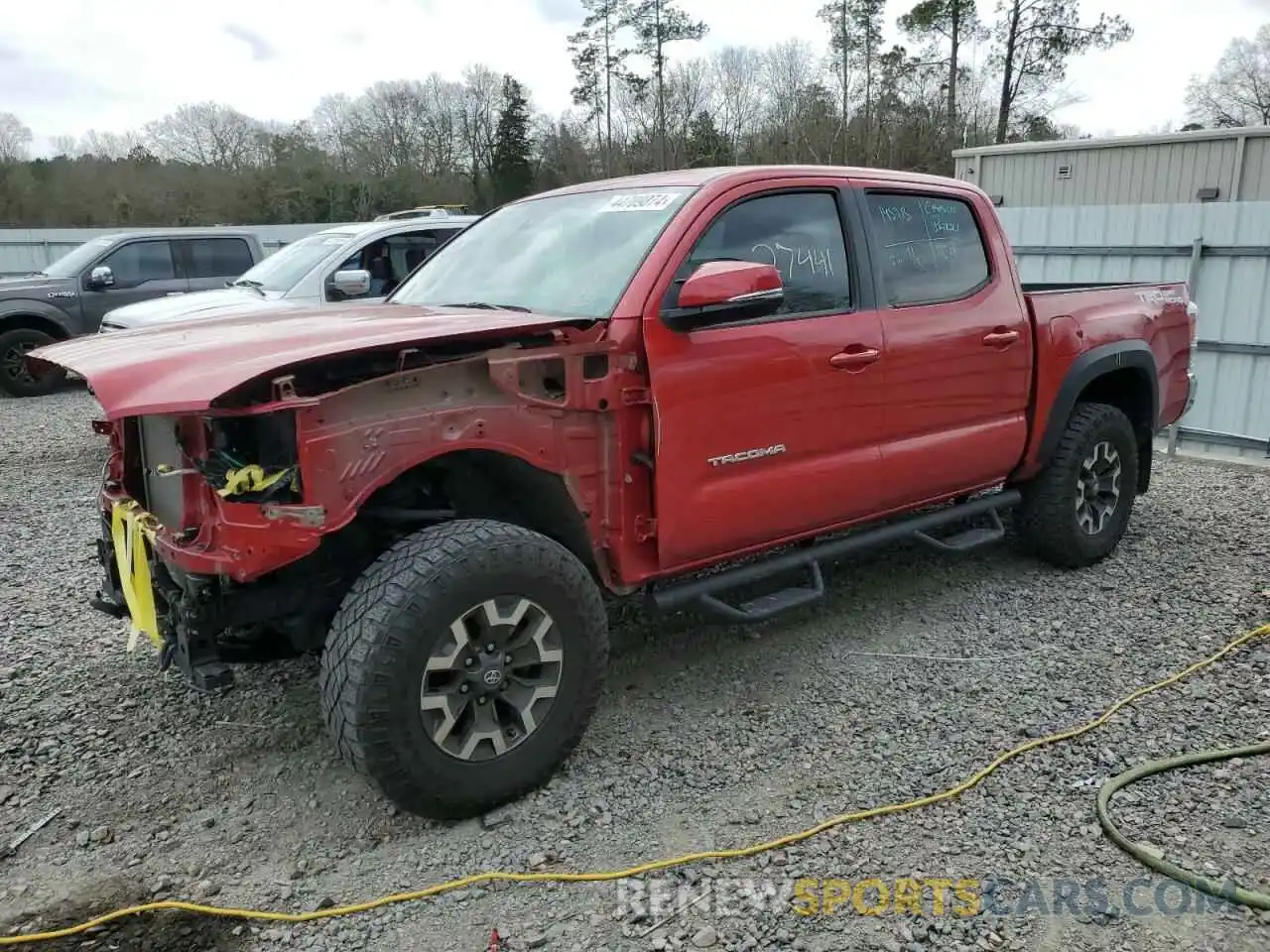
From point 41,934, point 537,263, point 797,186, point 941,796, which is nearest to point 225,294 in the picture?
point 537,263

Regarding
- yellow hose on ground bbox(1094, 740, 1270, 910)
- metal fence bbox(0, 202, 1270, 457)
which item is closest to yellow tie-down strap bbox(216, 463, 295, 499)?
yellow hose on ground bbox(1094, 740, 1270, 910)

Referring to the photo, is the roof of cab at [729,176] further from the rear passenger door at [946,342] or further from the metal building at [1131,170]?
the metal building at [1131,170]

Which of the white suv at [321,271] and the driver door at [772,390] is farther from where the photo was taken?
the white suv at [321,271]

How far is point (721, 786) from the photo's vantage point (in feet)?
10.7

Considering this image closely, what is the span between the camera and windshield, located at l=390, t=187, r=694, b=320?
3.53 m

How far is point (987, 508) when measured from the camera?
4793 millimetres

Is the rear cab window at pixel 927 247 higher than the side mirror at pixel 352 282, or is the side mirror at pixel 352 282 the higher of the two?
the rear cab window at pixel 927 247

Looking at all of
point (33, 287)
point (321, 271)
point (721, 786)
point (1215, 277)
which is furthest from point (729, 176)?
point (33, 287)

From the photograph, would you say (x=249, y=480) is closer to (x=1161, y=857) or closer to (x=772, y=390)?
(x=772, y=390)

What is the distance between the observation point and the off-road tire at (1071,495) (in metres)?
5.00

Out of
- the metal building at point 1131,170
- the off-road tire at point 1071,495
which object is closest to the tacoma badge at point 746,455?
the off-road tire at point 1071,495

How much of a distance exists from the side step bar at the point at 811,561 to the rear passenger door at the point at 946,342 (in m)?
0.13

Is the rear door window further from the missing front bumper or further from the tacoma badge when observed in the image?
the tacoma badge

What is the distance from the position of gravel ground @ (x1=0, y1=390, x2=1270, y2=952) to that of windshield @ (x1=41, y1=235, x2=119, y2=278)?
842 centimetres
